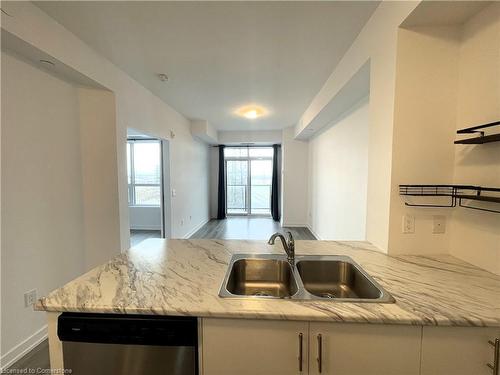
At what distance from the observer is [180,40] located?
2105 millimetres

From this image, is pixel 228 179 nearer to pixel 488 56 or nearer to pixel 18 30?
pixel 18 30

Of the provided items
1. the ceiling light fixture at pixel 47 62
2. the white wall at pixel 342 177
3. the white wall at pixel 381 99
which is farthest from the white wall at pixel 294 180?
the ceiling light fixture at pixel 47 62

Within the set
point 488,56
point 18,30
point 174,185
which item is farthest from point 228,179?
point 488,56

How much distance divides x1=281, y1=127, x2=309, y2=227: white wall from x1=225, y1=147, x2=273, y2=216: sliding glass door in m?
1.40

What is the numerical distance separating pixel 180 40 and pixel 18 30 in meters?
1.07

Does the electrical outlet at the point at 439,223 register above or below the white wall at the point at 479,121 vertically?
below

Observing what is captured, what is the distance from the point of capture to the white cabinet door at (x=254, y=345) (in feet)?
3.22

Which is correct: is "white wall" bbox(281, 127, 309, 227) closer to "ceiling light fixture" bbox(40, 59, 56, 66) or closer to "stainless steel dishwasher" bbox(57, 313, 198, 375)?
"ceiling light fixture" bbox(40, 59, 56, 66)

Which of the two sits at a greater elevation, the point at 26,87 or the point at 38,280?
the point at 26,87

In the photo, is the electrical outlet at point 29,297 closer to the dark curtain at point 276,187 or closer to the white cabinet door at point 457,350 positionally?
the white cabinet door at point 457,350

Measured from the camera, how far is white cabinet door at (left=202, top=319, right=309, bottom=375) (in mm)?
980

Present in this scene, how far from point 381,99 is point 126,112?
265 centimetres

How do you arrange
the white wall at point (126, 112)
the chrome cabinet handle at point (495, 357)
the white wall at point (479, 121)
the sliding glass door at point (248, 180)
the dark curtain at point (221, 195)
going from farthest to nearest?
the sliding glass door at point (248, 180) < the dark curtain at point (221, 195) < the white wall at point (126, 112) < the white wall at point (479, 121) < the chrome cabinet handle at point (495, 357)

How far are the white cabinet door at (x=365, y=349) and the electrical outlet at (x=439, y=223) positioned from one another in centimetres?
87
